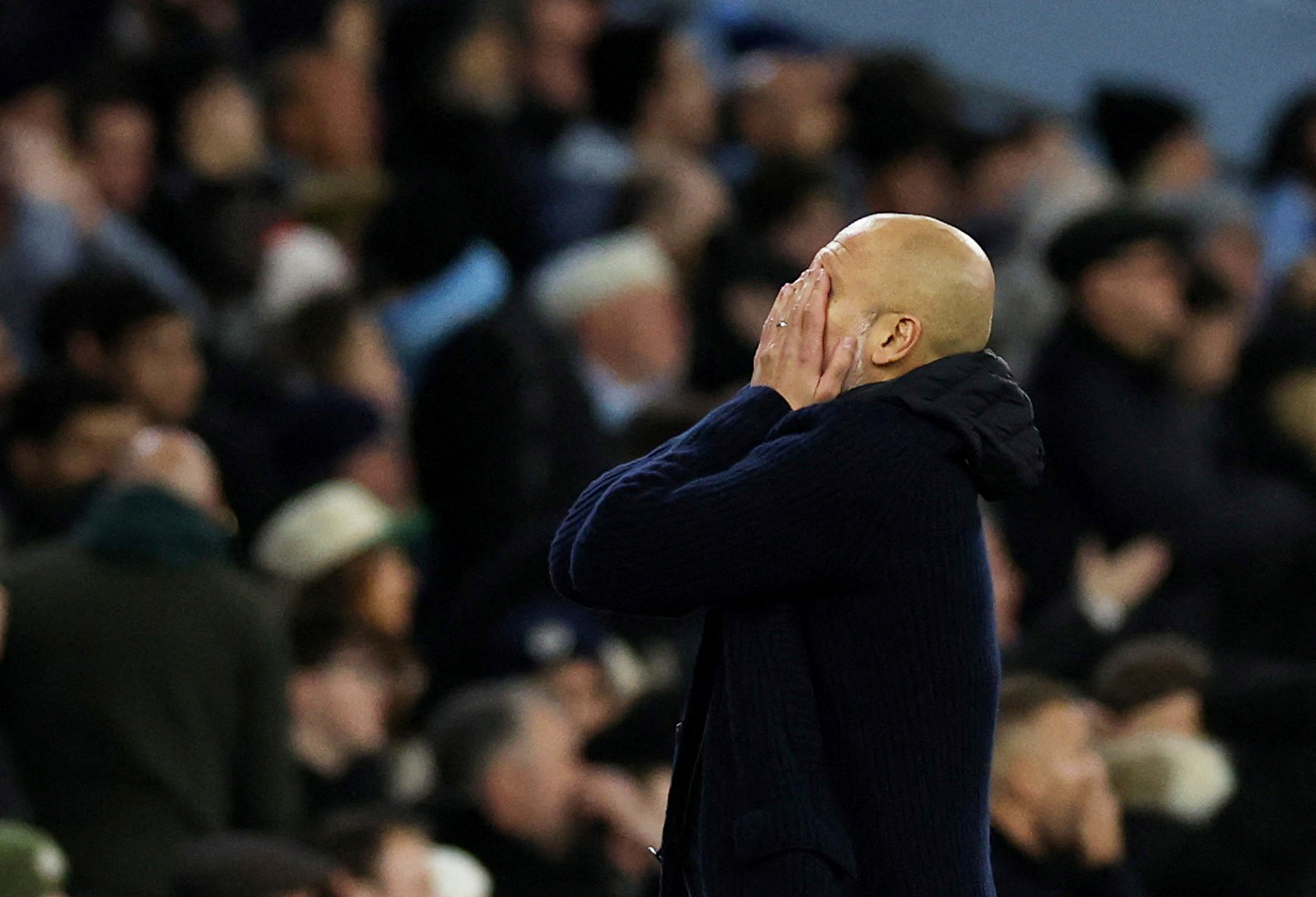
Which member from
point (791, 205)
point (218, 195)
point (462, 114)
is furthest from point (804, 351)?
point (462, 114)

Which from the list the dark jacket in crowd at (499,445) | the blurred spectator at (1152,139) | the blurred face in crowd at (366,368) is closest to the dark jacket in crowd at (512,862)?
the dark jacket in crowd at (499,445)

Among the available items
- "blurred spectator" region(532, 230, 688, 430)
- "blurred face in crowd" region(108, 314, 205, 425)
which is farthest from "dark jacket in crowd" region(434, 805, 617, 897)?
"blurred spectator" region(532, 230, 688, 430)

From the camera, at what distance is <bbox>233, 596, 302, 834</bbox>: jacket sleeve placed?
5.10 meters

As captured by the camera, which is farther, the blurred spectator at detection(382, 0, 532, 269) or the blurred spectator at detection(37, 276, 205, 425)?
the blurred spectator at detection(382, 0, 532, 269)

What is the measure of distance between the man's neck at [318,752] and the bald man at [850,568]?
2.63m

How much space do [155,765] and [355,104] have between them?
375 centimetres

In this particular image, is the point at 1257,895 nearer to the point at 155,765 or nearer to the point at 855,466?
the point at 155,765

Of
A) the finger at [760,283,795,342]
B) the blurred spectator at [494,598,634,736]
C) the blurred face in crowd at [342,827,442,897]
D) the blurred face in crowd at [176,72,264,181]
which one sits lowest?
the blurred spectator at [494,598,634,736]

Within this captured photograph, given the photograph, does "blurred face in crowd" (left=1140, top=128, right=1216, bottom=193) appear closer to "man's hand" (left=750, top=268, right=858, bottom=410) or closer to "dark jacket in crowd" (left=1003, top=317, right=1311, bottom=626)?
"dark jacket in crowd" (left=1003, top=317, right=1311, bottom=626)

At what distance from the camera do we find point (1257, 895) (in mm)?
5336

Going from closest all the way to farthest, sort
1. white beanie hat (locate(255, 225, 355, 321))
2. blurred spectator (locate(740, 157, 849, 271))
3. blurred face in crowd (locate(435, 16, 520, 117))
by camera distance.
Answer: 1. white beanie hat (locate(255, 225, 355, 321))
2. blurred spectator (locate(740, 157, 849, 271))
3. blurred face in crowd (locate(435, 16, 520, 117))

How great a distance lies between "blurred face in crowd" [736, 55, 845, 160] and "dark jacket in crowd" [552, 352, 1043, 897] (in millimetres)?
6246

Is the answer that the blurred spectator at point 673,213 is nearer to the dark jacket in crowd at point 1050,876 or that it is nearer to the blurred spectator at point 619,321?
the blurred spectator at point 619,321

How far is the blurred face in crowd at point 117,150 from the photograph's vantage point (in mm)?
7266
